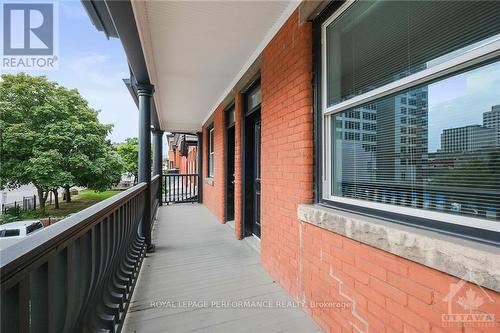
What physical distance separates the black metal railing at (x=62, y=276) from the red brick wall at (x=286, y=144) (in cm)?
142

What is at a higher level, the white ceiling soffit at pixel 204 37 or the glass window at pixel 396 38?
the white ceiling soffit at pixel 204 37

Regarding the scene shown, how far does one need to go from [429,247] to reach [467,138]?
0.49m

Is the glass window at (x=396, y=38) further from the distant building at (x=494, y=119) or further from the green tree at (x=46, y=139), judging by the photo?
the green tree at (x=46, y=139)

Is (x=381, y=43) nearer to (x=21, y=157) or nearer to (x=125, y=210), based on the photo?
(x=125, y=210)

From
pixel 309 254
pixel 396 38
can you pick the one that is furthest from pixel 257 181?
pixel 396 38

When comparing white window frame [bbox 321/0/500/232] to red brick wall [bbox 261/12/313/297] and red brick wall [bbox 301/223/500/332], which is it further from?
red brick wall [bbox 301/223/500/332]

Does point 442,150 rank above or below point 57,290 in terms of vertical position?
above

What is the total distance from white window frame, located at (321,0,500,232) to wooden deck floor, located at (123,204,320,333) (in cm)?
108

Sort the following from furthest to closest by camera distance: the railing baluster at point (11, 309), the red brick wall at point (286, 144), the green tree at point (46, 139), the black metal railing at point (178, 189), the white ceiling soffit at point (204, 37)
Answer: the green tree at point (46, 139) < the black metal railing at point (178, 189) < the white ceiling soffit at point (204, 37) < the red brick wall at point (286, 144) < the railing baluster at point (11, 309)

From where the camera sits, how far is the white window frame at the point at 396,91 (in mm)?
1043

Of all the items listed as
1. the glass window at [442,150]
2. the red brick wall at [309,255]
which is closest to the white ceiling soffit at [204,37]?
the red brick wall at [309,255]

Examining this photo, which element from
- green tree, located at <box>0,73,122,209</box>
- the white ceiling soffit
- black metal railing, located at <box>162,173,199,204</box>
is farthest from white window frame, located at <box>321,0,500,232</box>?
green tree, located at <box>0,73,122,209</box>

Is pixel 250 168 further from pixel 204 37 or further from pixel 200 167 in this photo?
pixel 200 167

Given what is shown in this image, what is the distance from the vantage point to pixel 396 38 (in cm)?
147
